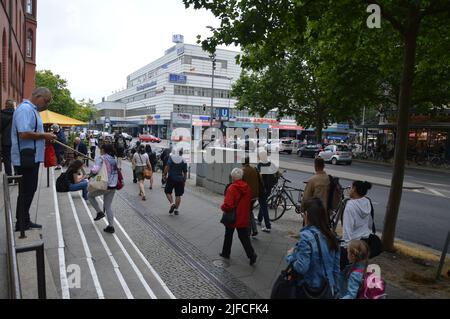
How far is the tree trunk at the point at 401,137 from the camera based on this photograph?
7.63m

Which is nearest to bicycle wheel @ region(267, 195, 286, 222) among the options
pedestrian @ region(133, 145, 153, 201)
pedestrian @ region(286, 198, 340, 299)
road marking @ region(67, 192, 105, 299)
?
pedestrian @ region(133, 145, 153, 201)

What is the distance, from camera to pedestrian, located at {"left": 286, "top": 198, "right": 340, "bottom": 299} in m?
3.42

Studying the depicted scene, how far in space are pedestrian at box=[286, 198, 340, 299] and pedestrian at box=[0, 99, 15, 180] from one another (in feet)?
25.5

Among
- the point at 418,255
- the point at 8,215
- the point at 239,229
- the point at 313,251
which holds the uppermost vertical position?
the point at 8,215

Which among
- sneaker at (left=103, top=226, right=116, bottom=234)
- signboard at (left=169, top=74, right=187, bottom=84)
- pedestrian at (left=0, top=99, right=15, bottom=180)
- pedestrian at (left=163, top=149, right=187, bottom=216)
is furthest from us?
signboard at (left=169, top=74, right=187, bottom=84)

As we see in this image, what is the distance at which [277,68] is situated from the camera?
137ft

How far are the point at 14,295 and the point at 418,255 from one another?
7.14m

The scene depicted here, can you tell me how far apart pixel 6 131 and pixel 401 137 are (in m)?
8.65

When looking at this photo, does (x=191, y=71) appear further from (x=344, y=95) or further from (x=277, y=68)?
(x=344, y=95)

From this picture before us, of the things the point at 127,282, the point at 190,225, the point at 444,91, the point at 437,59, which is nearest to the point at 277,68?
the point at 444,91

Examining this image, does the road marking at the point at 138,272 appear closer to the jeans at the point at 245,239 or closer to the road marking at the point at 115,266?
the road marking at the point at 115,266

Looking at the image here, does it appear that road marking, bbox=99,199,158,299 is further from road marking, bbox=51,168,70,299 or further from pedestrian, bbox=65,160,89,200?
pedestrian, bbox=65,160,89,200

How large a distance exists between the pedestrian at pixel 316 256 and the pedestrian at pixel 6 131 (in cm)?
778

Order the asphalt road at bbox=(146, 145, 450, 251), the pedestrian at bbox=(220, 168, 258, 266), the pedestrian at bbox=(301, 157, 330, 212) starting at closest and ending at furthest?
the pedestrian at bbox=(220, 168, 258, 266)
the pedestrian at bbox=(301, 157, 330, 212)
the asphalt road at bbox=(146, 145, 450, 251)
